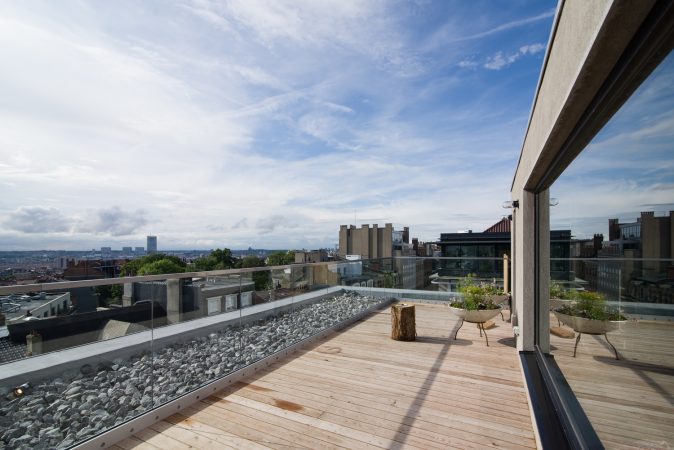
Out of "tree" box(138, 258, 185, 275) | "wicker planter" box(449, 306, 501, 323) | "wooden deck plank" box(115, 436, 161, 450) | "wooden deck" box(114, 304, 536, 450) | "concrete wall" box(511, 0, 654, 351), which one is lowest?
"tree" box(138, 258, 185, 275)

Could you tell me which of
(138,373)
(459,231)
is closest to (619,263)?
(138,373)

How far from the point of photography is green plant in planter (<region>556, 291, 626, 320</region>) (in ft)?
5.30

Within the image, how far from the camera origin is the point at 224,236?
7300 cm

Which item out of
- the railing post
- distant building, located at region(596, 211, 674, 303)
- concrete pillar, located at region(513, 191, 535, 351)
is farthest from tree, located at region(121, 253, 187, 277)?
distant building, located at region(596, 211, 674, 303)

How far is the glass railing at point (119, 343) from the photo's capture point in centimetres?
241

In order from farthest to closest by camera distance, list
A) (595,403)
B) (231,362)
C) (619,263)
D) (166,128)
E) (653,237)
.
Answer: (166,128) < (231,362) < (595,403) < (619,263) < (653,237)

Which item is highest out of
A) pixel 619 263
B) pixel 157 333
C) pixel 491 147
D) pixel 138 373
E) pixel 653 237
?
pixel 491 147

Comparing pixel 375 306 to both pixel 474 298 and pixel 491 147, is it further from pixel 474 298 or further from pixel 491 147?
pixel 491 147

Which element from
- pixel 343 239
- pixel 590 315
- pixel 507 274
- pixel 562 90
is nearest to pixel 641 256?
pixel 590 315

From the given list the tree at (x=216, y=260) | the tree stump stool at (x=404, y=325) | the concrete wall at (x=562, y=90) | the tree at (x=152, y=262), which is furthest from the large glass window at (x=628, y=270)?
the tree at (x=216, y=260)

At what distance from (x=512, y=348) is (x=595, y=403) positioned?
3517 millimetres

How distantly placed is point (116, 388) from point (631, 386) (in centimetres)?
365

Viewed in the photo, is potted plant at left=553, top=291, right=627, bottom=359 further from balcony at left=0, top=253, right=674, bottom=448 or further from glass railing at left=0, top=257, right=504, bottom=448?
glass railing at left=0, top=257, right=504, bottom=448

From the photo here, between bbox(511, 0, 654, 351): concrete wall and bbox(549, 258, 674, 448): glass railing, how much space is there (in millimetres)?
759
